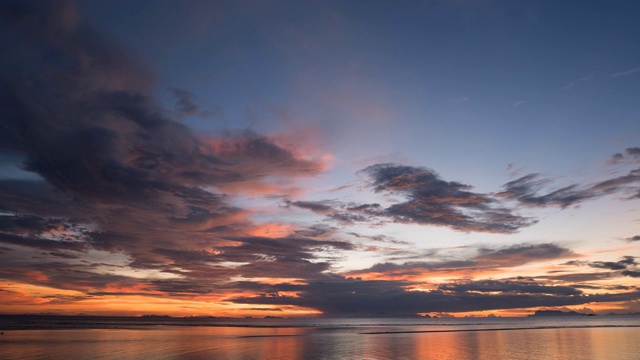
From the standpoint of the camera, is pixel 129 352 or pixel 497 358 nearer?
pixel 497 358

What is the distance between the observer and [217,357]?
55125 millimetres

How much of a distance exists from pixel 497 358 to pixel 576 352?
17.7m

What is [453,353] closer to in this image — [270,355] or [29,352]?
[270,355]

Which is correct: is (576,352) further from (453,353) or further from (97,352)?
(97,352)

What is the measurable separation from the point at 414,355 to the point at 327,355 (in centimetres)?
1230

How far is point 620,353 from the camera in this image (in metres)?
62.1

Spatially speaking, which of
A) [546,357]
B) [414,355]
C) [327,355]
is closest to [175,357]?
[327,355]

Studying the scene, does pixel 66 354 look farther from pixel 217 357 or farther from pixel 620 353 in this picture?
pixel 620 353

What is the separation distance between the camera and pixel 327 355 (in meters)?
58.6

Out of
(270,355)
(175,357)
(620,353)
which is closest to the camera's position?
(175,357)

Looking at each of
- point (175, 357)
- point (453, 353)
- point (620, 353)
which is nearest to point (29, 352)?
point (175, 357)

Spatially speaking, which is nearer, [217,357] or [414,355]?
[217,357]

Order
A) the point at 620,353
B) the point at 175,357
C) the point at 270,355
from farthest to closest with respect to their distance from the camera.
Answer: the point at 620,353
the point at 270,355
the point at 175,357

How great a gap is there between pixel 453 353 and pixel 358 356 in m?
16.3
